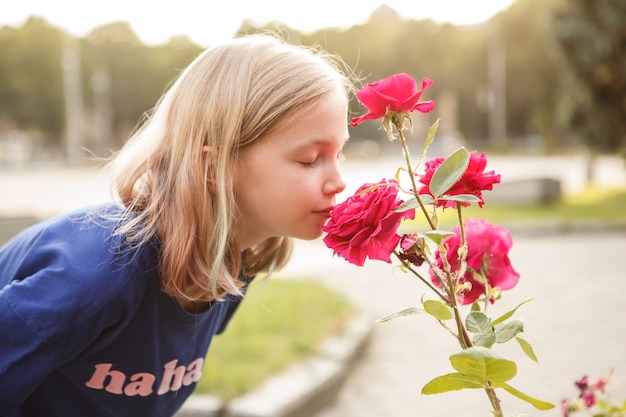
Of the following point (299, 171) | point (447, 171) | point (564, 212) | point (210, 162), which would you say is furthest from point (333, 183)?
point (564, 212)

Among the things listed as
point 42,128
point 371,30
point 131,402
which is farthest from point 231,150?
point 371,30

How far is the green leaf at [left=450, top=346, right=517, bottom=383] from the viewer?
0.80m

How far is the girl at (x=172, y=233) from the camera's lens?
1391 mm

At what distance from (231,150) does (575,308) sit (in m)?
4.06

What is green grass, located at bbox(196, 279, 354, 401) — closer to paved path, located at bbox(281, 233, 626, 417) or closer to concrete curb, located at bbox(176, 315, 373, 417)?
concrete curb, located at bbox(176, 315, 373, 417)

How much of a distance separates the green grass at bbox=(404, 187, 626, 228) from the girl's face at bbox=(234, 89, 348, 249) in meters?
6.66

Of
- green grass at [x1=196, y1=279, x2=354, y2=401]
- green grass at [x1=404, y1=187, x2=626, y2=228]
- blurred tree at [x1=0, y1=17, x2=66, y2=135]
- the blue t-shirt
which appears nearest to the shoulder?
the blue t-shirt

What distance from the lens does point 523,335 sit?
4105mm

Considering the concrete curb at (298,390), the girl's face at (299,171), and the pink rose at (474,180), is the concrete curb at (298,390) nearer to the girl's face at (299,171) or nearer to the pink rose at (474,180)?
the girl's face at (299,171)

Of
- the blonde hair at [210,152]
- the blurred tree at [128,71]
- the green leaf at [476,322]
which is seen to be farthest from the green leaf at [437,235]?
the blurred tree at [128,71]

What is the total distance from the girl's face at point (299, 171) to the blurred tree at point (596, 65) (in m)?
10.1

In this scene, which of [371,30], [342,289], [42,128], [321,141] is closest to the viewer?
[321,141]

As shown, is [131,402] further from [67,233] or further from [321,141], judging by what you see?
[321,141]

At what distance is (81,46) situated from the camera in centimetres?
3694
